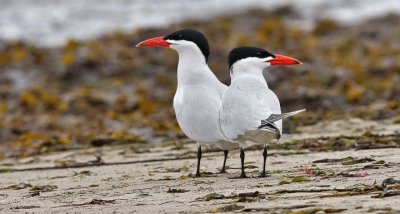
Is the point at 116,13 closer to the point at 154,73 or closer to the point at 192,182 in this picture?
the point at 154,73

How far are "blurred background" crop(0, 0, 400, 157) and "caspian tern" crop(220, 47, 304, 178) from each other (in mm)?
2670

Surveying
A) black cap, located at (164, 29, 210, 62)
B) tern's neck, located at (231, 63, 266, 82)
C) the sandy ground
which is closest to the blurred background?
the sandy ground

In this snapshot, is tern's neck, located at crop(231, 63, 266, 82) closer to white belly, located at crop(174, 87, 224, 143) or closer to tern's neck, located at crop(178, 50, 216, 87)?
white belly, located at crop(174, 87, 224, 143)

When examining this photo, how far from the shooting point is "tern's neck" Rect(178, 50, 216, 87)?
724 centimetres

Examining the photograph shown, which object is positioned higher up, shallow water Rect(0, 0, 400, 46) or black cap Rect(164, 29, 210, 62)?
shallow water Rect(0, 0, 400, 46)

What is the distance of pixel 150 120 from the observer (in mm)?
11570

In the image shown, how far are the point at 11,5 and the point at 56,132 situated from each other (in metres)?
13.9

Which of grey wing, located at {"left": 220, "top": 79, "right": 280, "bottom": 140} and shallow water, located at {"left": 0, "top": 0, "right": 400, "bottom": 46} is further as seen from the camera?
shallow water, located at {"left": 0, "top": 0, "right": 400, "bottom": 46}

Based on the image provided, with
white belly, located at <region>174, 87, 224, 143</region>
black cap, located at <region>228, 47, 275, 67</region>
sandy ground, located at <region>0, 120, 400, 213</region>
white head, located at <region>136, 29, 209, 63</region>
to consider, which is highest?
white head, located at <region>136, 29, 209, 63</region>

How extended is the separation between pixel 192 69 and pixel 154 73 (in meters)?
6.58

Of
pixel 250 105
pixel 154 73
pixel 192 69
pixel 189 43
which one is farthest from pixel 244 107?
pixel 154 73

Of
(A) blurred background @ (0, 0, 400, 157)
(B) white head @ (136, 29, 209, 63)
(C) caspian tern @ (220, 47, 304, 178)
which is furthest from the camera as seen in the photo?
(A) blurred background @ (0, 0, 400, 157)

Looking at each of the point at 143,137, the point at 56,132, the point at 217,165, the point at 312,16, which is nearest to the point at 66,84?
the point at 56,132

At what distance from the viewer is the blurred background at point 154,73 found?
35.8ft
